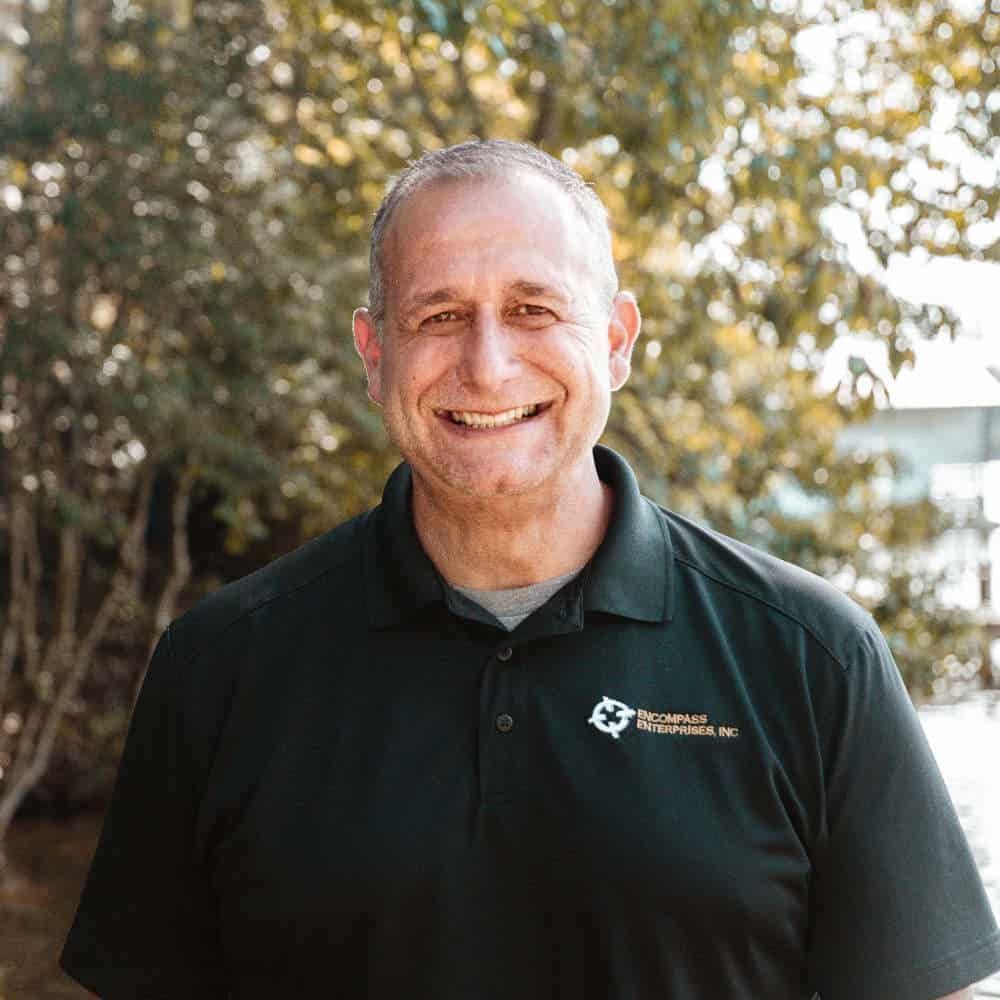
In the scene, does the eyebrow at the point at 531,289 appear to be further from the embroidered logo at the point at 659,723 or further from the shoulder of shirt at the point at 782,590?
the embroidered logo at the point at 659,723

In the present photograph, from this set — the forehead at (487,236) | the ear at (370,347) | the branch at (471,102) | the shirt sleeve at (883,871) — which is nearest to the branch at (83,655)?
the branch at (471,102)

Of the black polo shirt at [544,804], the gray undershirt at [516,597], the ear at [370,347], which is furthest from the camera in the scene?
the ear at [370,347]

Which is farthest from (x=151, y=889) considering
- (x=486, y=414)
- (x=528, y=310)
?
(x=528, y=310)

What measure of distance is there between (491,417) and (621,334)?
32 centimetres

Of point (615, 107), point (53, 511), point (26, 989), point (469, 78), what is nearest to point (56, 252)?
point (53, 511)

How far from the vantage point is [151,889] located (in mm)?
1993

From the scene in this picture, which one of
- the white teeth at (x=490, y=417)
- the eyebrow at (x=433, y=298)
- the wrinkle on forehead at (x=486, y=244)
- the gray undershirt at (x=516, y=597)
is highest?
the wrinkle on forehead at (x=486, y=244)

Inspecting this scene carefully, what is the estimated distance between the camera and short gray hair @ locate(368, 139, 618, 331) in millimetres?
1992

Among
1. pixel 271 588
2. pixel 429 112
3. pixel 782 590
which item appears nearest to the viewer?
pixel 782 590

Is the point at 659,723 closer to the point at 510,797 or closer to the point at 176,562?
the point at 510,797

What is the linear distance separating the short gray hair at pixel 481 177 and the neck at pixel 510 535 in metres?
0.28

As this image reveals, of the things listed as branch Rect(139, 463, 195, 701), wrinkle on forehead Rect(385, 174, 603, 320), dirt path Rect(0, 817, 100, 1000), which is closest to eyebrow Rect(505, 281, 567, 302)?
wrinkle on forehead Rect(385, 174, 603, 320)

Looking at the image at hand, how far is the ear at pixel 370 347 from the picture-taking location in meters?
2.08

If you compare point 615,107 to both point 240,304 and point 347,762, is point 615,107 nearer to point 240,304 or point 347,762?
point 240,304
